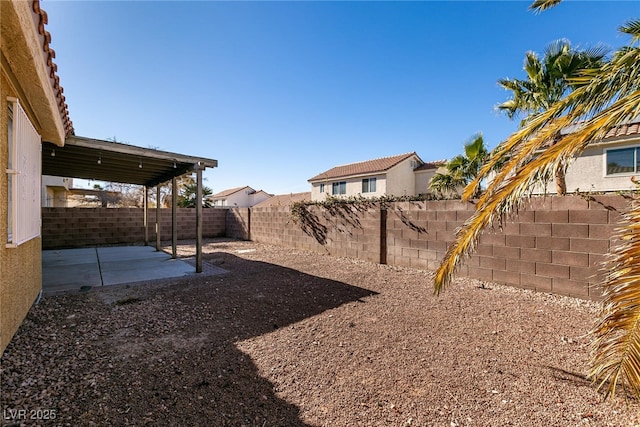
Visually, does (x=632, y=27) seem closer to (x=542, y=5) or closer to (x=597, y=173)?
(x=542, y=5)

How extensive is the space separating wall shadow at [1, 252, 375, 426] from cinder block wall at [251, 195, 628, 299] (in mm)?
2496

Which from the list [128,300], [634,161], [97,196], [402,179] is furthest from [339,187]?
[97,196]

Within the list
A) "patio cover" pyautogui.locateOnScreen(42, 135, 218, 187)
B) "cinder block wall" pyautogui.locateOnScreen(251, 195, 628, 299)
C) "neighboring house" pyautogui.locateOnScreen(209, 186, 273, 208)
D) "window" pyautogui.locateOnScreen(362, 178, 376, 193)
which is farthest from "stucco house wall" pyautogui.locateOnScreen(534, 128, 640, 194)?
"neighboring house" pyautogui.locateOnScreen(209, 186, 273, 208)

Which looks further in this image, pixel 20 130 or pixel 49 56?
pixel 20 130

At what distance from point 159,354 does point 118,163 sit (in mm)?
6759

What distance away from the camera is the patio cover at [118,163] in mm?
5932

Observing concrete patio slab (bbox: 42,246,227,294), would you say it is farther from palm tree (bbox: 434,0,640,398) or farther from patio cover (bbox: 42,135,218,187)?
palm tree (bbox: 434,0,640,398)

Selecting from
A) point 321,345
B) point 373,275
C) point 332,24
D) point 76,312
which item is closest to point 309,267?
point 373,275

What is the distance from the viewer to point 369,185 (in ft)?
67.6

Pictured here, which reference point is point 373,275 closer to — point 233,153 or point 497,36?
point 497,36

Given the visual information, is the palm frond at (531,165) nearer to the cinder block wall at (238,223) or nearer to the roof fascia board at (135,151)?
the roof fascia board at (135,151)

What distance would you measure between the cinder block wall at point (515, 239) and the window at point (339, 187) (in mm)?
13322

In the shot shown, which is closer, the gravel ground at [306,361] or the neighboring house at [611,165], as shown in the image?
the gravel ground at [306,361]

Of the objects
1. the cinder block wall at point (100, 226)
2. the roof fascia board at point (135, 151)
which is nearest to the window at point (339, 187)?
the cinder block wall at point (100, 226)
